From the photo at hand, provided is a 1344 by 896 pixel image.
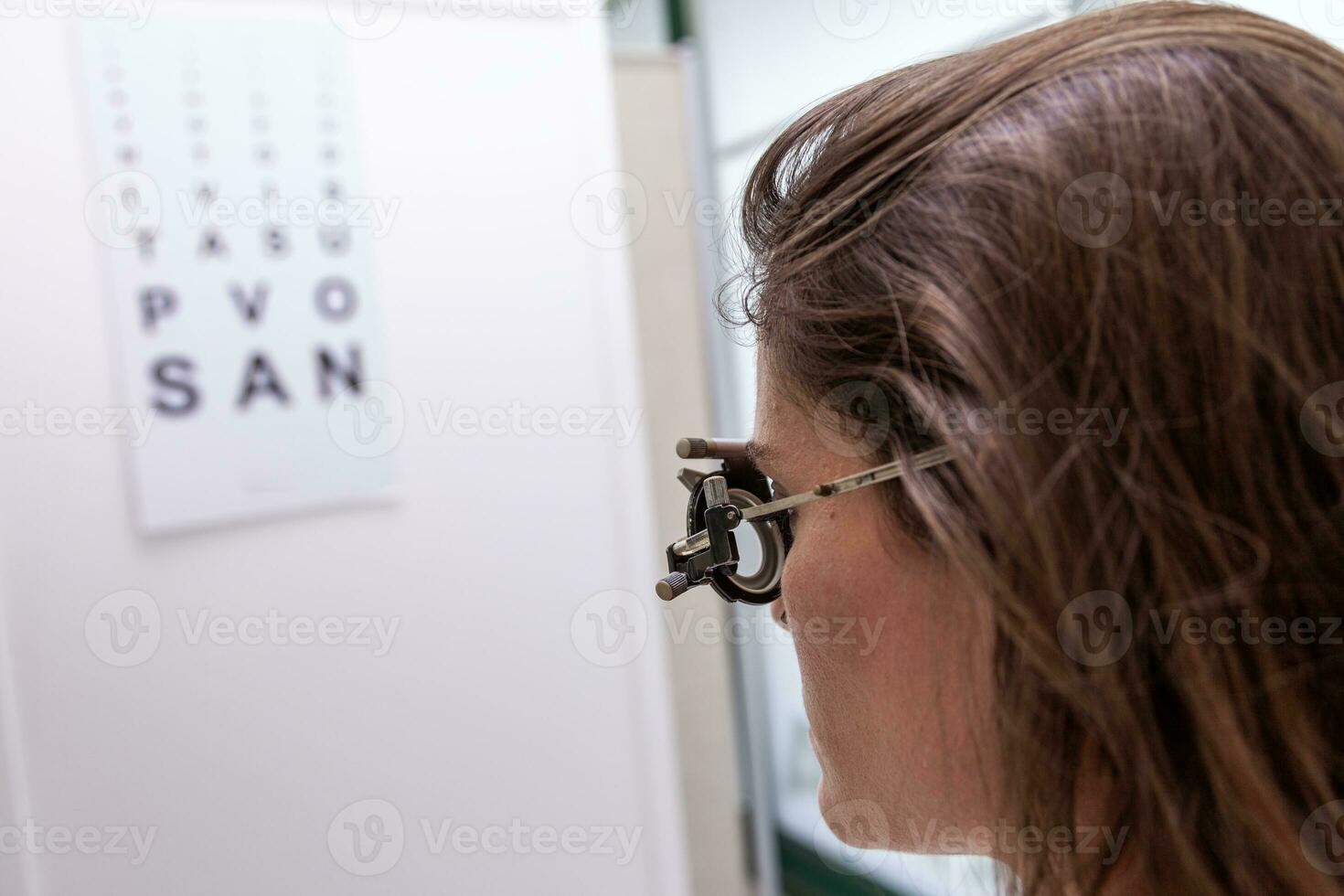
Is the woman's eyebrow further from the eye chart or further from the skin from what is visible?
the eye chart

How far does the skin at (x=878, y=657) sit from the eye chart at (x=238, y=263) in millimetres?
913

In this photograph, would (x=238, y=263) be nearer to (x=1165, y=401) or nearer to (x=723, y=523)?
(x=723, y=523)

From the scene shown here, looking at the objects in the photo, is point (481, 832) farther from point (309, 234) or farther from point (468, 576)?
point (309, 234)

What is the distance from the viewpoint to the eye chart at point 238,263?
1.29 m

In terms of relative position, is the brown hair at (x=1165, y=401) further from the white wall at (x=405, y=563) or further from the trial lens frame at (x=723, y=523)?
the white wall at (x=405, y=563)

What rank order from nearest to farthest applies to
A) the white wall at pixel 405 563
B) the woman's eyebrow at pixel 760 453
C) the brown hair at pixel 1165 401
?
the brown hair at pixel 1165 401, the woman's eyebrow at pixel 760 453, the white wall at pixel 405 563

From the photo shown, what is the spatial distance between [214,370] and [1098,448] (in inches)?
48.1

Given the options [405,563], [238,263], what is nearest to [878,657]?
[405,563]

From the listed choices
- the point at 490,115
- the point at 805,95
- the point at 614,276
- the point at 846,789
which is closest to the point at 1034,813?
the point at 846,789

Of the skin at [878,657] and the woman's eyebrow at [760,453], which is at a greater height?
the woman's eyebrow at [760,453]

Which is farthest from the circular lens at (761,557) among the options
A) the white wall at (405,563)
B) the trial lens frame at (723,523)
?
the white wall at (405,563)

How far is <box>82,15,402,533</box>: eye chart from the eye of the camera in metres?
1.29

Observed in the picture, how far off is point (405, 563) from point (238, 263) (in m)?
0.51

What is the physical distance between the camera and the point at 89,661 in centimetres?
125
